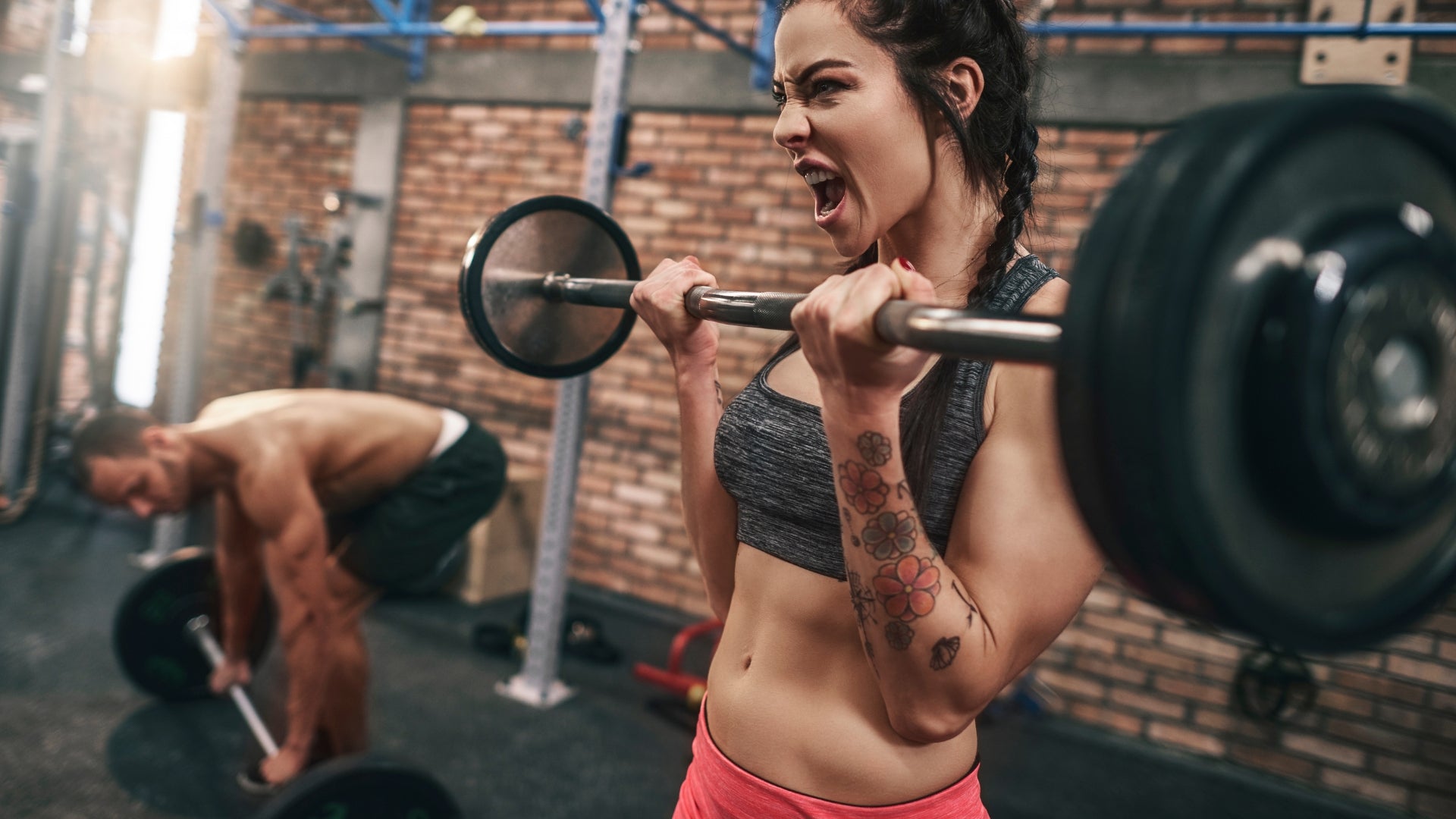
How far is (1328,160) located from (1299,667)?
306 centimetres

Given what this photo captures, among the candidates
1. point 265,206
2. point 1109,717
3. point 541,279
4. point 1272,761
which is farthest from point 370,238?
point 1272,761

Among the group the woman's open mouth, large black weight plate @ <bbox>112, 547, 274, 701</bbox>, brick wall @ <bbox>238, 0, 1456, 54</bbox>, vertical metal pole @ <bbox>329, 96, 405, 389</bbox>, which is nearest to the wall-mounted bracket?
brick wall @ <bbox>238, 0, 1456, 54</bbox>

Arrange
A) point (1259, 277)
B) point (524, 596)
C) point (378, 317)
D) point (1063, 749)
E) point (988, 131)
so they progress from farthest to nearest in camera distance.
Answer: point (378, 317) < point (524, 596) < point (1063, 749) < point (988, 131) < point (1259, 277)

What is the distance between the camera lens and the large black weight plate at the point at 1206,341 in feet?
1.48

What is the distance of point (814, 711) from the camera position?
0.83 meters

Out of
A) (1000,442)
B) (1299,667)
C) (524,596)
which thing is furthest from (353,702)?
(1299,667)

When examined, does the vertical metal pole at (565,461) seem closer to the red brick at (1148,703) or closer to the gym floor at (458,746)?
the gym floor at (458,746)

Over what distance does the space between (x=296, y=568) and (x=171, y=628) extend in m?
0.96

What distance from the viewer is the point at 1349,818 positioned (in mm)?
2842

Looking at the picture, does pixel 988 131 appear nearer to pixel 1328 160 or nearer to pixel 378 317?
pixel 1328 160

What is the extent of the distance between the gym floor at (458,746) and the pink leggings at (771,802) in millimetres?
1642

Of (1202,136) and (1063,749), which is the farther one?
(1063,749)

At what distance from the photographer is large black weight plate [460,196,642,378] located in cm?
125

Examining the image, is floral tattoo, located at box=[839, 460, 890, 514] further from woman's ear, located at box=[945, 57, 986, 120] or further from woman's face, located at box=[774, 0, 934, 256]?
woman's ear, located at box=[945, 57, 986, 120]
